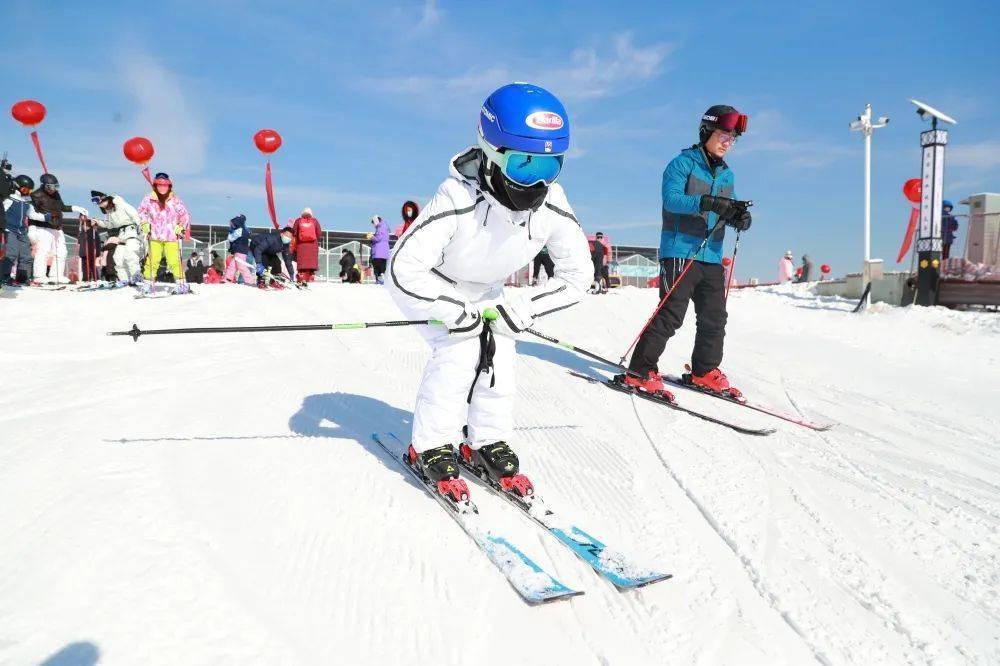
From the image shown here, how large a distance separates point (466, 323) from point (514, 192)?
0.63 m

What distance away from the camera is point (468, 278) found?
3.05 metres

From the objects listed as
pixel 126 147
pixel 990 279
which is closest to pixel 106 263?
pixel 126 147

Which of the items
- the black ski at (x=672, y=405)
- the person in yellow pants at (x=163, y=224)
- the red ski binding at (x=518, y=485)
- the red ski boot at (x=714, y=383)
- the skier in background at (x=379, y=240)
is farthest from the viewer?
the skier in background at (x=379, y=240)

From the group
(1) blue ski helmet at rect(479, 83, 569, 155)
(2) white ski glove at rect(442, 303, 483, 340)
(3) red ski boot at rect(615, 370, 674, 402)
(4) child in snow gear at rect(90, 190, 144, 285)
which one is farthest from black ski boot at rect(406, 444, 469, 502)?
(4) child in snow gear at rect(90, 190, 144, 285)

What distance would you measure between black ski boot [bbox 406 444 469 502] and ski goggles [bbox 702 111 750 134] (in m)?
3.54

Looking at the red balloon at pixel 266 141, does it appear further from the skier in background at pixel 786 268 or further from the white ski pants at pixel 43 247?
the skier in background at pixel 786 268

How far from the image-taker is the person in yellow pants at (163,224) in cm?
955

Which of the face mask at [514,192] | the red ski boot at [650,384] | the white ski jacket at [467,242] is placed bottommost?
the red ski boot at [650,384]

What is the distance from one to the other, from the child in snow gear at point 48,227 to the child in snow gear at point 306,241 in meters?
4.41

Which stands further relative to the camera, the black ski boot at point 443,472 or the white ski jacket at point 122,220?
the white ski jacket at point 122,220

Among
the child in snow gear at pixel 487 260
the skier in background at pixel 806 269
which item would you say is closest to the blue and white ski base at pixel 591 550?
the child in snow gear at pixel 487 260

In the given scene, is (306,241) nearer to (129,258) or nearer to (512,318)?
(129,258)

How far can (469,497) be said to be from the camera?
2838mm

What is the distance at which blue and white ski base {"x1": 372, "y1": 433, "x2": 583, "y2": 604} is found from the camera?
209 cm
